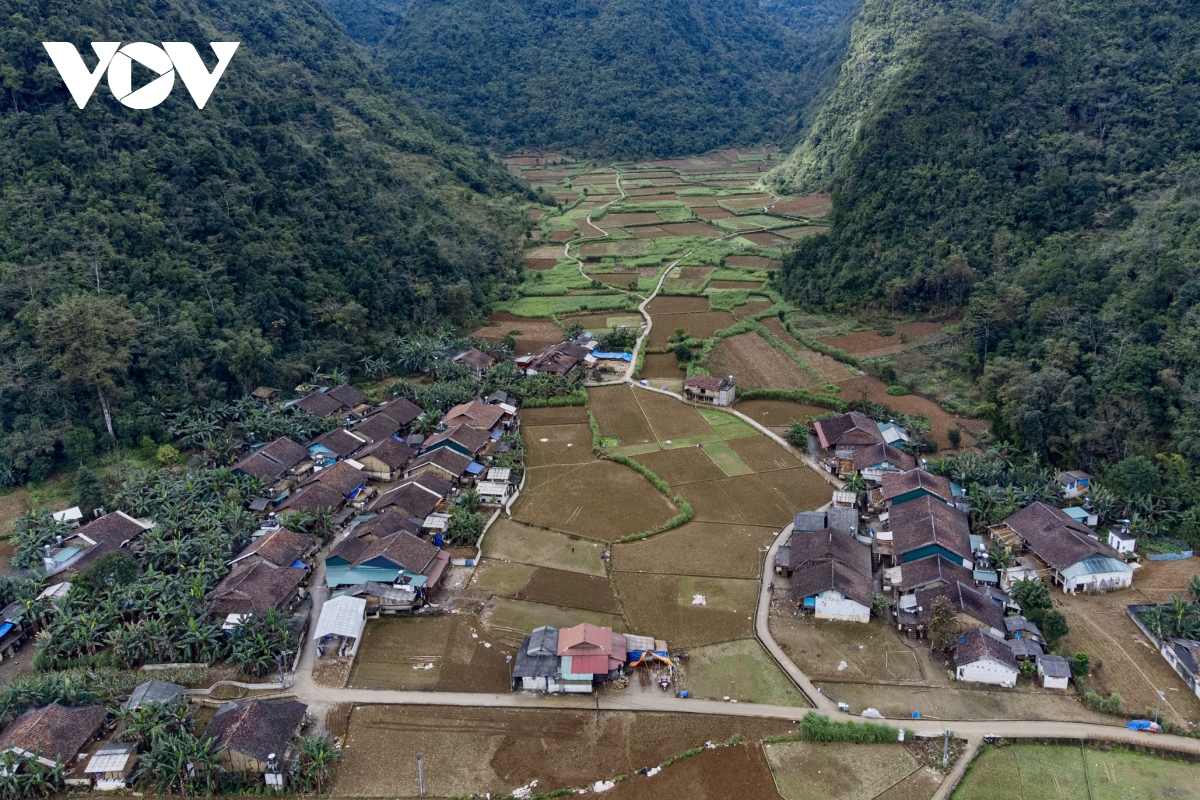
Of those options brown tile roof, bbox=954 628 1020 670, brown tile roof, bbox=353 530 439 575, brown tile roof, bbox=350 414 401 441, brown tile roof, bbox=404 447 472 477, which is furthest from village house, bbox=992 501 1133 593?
brown tile roof, bbox=350 414 401 441

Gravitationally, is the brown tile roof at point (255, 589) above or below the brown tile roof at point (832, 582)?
above

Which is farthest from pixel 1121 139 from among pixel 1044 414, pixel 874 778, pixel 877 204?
pixel 874 778

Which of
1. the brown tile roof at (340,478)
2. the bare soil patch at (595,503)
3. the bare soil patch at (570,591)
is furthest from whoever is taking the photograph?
the brown tile roof at (340,478)

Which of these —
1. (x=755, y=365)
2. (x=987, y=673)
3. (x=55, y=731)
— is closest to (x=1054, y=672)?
(x=987, y=673)

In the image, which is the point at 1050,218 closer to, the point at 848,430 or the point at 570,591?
the point at 848,430

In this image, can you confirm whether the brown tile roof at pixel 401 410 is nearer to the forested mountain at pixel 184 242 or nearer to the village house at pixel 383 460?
A: the village house at pixel 383 460

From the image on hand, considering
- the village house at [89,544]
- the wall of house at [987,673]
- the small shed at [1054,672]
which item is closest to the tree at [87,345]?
the village house at [89,544]
